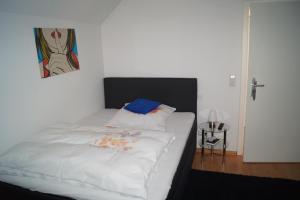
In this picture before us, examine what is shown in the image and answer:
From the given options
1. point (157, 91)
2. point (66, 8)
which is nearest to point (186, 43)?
point (157, 91)

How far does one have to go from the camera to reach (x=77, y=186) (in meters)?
1.57

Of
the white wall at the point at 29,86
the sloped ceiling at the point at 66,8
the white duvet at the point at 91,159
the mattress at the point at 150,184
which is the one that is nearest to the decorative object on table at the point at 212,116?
the mattress at the point at 150,184

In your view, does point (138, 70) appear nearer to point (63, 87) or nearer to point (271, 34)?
point (63, 87)

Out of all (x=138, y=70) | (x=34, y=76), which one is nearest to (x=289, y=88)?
(x=138, y=70)

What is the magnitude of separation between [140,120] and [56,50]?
1.13m

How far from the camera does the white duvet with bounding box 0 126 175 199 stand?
1488mm

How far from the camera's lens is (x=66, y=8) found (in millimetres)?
2471

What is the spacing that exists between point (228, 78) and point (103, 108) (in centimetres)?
174

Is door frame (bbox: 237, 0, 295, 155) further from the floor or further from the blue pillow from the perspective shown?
the blue pillow

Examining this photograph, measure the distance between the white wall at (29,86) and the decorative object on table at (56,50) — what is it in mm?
53

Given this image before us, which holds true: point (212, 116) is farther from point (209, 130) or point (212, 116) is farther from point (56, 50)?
point (56, 50)

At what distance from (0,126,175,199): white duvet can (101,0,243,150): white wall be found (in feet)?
4.56

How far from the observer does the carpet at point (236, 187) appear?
2.43m

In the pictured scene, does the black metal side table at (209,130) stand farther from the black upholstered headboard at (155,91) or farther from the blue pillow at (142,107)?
the blue pillow at (142,107)
